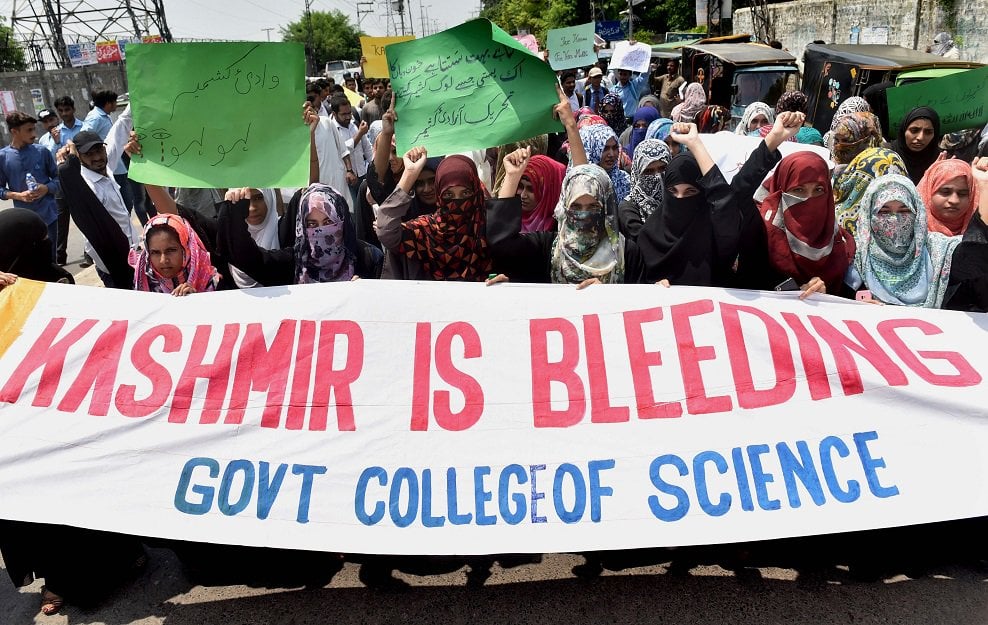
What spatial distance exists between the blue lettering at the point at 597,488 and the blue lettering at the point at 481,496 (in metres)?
0.33

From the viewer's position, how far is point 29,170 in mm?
7133

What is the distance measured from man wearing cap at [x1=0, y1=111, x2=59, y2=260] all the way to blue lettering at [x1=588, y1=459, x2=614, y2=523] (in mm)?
6563

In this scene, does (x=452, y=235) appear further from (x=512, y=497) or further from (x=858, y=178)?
(x=858, y=178)

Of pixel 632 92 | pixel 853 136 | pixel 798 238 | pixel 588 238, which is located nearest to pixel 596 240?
pixel 588 238

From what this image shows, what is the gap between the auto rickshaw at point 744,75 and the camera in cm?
1304

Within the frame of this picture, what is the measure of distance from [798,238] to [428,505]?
6.20ft

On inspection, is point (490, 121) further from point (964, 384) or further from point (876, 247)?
point (964, 384)

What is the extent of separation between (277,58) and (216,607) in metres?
2.25

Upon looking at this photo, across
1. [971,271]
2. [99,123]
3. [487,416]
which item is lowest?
[487,416]

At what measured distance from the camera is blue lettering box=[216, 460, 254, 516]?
2.49 meters

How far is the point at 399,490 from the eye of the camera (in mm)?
2494

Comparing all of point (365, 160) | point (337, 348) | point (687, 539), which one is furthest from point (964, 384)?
point (365, 160)

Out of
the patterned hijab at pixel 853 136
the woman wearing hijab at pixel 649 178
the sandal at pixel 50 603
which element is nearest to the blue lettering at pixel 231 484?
the sandal at pixel 50 603

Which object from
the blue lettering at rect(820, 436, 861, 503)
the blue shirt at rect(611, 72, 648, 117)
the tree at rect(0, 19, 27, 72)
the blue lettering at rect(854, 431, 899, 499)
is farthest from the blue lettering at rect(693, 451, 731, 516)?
the tree at rect(0, 19, 27, 72)
